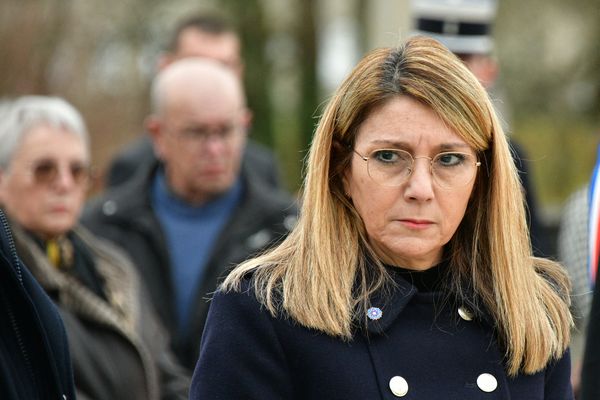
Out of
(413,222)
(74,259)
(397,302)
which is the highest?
(413,222)

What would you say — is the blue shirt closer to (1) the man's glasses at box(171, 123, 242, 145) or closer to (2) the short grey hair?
(1) the man's glasses at box(171, 123, 242, 145)

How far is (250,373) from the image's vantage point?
3.48m

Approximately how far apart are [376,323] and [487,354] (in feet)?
1.08

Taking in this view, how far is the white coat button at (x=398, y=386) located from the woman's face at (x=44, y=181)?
2516 mm

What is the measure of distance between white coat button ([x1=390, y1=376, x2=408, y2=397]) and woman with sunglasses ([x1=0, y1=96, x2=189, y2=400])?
2.03 meters

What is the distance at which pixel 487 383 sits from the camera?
3.58 metres

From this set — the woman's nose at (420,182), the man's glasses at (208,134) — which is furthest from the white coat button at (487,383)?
the man's glasses at (208,134)

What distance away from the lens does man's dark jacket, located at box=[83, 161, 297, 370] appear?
641 cm

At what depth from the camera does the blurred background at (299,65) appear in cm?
1407

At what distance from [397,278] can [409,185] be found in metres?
0.29

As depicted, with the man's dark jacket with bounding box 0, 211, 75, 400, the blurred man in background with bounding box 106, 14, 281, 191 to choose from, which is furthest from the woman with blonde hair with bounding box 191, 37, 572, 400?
the blurred man in background with bounding box 106, 14, 281, 191

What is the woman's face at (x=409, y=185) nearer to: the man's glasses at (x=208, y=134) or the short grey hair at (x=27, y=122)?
the short grey hair at (x=27, y=122)

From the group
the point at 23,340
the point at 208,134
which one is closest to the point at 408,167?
the point at 23,340

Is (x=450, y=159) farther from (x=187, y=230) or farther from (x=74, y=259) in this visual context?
(x=187, y=230)
